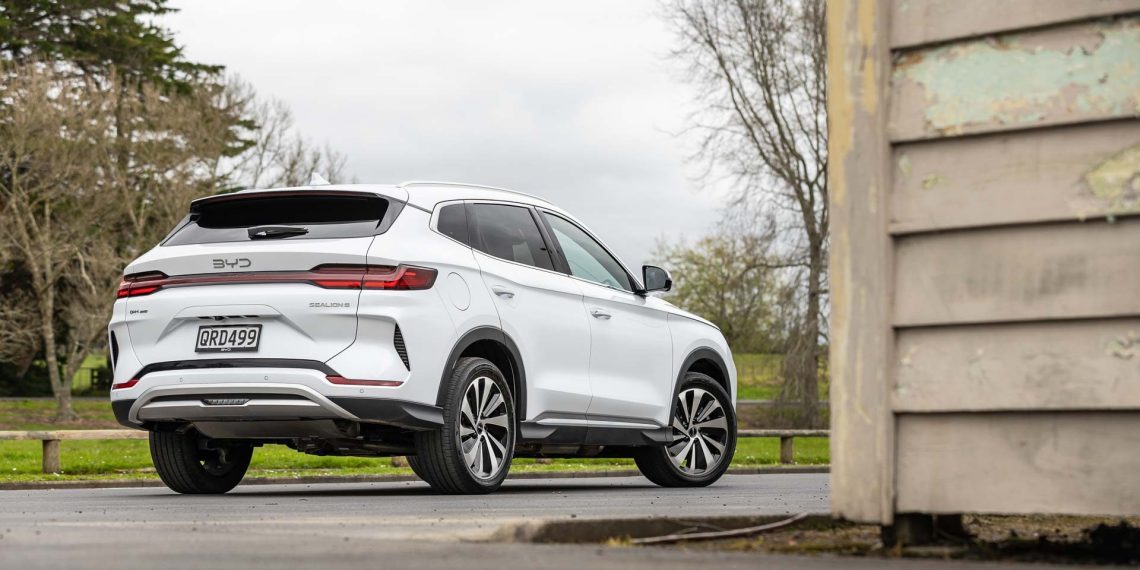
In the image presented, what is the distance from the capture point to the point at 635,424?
10148mm

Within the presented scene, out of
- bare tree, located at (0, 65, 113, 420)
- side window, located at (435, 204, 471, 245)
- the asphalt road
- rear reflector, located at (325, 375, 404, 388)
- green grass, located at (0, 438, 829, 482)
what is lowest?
green grass, located at (0, 438, 829, 482)

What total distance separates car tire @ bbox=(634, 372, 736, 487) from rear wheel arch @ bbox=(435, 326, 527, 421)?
1895 mm

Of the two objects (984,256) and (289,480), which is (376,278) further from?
(289,480)

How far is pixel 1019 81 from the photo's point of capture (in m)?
4.52

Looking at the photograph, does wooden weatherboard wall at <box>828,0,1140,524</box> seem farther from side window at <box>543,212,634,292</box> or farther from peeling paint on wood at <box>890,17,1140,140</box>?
side window at <box>543,212,634,292</box>

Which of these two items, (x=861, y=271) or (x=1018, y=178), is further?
(x=861, y=271)

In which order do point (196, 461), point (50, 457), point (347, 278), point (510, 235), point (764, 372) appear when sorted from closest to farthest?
1. point (347, 278)
2. point (196, 461)
3. point (510, 235)
4. point (50, 457)
5. point (764, 372)

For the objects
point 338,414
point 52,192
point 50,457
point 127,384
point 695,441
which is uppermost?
point 52,192

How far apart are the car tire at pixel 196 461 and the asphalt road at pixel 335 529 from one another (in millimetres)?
145

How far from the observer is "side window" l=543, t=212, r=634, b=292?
9969mm

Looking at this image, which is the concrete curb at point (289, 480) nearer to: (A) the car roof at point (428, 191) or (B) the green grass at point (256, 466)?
(B) the green grass at point (256, 466)

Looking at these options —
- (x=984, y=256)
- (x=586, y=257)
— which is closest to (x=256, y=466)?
(x=586, y=257)

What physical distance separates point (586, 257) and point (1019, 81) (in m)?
5.82

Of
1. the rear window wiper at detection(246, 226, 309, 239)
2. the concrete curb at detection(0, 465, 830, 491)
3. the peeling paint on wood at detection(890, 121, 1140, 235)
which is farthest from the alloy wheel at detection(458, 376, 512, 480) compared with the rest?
the concrete curb at detection(0, 465, 830, 491)
